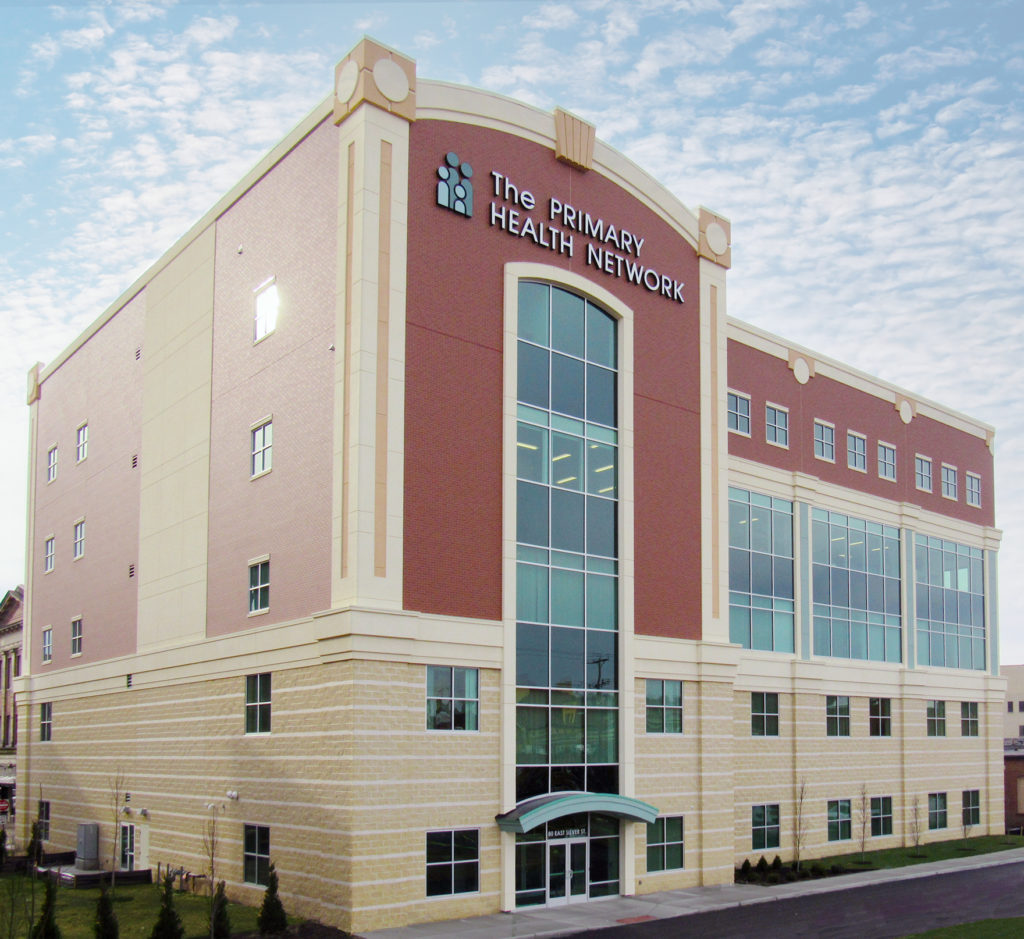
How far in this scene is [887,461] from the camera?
2010 inches

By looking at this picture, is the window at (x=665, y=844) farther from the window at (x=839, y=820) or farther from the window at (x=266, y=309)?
the window at (x=266, y=309)

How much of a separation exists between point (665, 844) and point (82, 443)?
29.1 metres

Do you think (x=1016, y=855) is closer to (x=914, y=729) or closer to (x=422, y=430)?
(x=914, y=729)

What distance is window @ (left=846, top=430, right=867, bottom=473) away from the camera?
160 ft

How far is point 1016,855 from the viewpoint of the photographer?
1834 inches

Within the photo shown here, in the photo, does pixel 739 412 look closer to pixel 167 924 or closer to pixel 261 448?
pixel 261 448

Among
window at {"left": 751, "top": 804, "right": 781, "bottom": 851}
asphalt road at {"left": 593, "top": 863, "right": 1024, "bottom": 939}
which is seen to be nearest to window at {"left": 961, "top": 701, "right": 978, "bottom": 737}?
asphalt road at {"left": 593, "top": 863, "right": 1024, "bottom": 939}

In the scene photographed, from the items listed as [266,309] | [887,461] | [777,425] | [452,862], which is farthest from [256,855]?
[887,461]

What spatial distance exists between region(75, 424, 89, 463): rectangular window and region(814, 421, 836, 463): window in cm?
2957

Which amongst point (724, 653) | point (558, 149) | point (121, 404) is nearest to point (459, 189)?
point (558, 149)

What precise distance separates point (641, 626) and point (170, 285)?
2044 cm

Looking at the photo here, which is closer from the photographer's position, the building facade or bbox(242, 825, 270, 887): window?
the building facade

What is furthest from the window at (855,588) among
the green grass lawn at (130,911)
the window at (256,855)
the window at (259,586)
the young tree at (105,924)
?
the young tree at (105,924)

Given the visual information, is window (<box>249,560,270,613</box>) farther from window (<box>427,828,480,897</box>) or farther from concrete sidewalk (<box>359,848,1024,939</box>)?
concrete sidewalk (<box>359,848,1024,939</box>)
